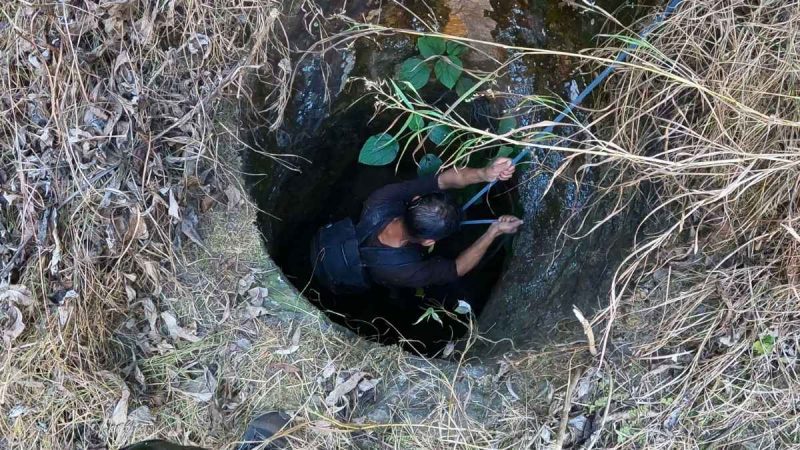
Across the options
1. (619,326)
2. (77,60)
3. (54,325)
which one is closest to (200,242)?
(54,325)

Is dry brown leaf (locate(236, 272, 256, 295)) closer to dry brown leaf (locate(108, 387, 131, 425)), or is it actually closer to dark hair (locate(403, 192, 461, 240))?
dry brown leaf (locate(108, 387, 131, 425))

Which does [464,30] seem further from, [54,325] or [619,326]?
[54,325]

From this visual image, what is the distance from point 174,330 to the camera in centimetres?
233

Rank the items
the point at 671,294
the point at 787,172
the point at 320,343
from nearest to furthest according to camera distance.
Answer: the point at 787,172, the point at 671,294, the point at 320,343

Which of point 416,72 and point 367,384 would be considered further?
point 416,72

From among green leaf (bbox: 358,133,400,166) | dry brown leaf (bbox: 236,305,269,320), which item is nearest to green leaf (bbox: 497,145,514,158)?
green leaf (bbox: 358,133,400,166)

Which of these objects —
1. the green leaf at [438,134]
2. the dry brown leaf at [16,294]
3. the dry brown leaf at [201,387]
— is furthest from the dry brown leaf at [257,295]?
the green leaf at [438,134]

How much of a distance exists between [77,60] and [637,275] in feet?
7.25

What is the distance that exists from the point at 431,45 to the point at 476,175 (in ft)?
2.20

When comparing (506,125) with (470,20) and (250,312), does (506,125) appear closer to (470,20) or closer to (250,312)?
(470,20)

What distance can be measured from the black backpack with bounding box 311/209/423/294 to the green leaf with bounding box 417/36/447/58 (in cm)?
83

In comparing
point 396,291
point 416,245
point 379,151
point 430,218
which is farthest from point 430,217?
point 396,291

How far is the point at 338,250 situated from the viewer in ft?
10.2

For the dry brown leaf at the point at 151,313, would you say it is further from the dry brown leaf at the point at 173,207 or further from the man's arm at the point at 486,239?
the man's arm at the point at 486,239
